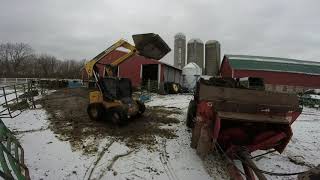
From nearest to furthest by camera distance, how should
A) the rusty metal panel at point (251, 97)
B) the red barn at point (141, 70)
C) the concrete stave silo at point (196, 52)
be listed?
1. the rusty metal panel at point (251, 97)
2. the red barn at point (141, 70)
3. the concrete stave silo at point (196, 52)

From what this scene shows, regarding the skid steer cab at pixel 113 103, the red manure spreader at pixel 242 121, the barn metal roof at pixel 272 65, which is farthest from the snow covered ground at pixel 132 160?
the barn metal roof at pixel 272 65

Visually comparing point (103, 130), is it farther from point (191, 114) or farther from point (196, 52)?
point (196, 52)

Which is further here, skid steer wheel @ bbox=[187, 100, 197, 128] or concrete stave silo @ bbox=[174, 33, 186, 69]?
concrete stave silo @ bbox=[174, 33, 186, 69]

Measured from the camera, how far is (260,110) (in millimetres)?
5852

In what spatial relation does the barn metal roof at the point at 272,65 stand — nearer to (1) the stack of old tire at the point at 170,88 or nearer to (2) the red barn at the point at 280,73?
(2) the red barn at the point at 280,73

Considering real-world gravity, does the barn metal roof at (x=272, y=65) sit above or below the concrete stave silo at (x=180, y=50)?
below

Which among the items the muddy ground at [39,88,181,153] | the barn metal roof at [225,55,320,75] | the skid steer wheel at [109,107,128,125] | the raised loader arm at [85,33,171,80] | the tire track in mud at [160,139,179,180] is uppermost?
the barn metal roof at [225,55,320,75]

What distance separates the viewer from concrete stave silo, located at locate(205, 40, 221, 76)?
145 feet

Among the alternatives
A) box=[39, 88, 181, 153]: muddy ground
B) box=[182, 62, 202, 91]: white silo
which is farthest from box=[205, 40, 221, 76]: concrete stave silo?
box=[39, 88, 181, 153]: muddy ground

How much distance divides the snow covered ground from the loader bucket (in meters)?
2.97

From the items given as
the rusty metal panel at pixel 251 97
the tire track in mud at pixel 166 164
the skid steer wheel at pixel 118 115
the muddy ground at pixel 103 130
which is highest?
the rusty metal panel at pixel 251 97

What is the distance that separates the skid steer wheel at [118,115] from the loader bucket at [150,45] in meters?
2.15

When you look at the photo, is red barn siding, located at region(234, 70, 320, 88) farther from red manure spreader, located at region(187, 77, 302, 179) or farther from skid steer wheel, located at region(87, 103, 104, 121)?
red manure spreader, located at region(187, 77, 302, 179)

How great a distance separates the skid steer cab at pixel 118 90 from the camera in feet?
29.6
